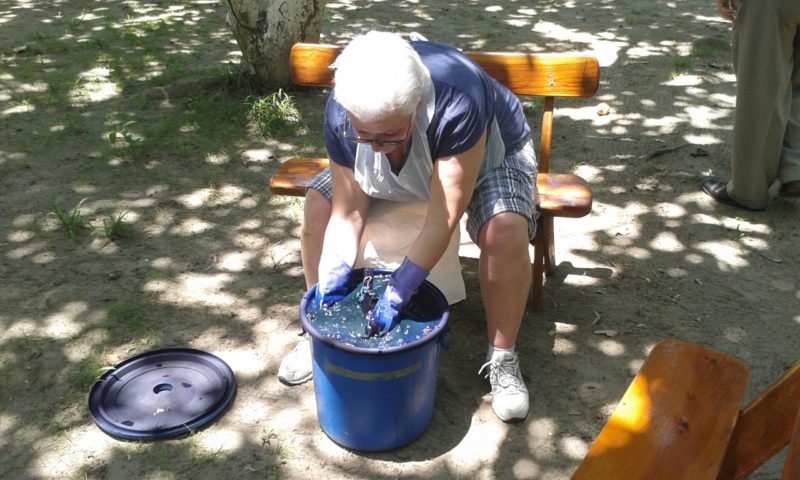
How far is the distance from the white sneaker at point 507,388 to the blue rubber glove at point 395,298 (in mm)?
530

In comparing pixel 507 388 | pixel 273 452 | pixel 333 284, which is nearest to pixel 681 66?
pixel 507 388

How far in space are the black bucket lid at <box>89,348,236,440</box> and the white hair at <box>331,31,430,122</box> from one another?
3.94 feet

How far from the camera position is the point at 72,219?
12.6ft

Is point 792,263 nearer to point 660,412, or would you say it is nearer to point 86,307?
point 660,412

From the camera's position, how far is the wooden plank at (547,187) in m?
2.92

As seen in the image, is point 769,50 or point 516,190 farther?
point 769,50

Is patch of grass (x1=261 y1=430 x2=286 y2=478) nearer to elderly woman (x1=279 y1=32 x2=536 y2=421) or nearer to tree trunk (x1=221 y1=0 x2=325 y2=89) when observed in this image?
elderly woman (x1=279 y1=32 x2=536 y2=421)

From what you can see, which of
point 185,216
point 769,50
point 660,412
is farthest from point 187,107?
point 660,412

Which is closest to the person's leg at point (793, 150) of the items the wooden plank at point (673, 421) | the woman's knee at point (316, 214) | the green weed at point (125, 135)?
the wooden plank at point (673, 421)

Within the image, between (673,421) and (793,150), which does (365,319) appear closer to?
(673,421)

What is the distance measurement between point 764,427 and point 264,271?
2307 mm

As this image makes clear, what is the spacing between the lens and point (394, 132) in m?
2.32

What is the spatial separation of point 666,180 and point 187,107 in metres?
3.06

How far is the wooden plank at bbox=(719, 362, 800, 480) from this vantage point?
1.77 metres
